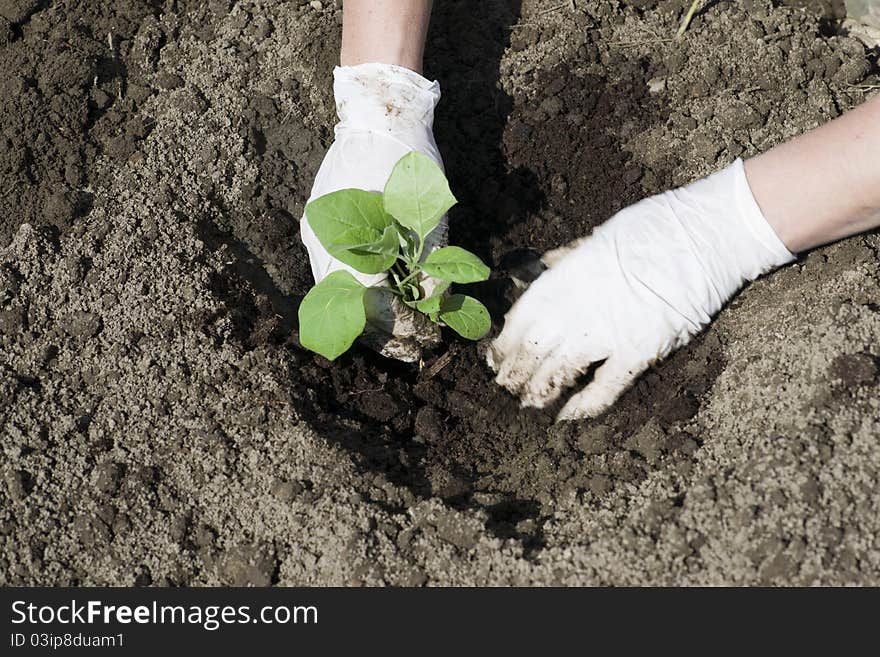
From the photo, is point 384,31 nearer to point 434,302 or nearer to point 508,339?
point 434,302

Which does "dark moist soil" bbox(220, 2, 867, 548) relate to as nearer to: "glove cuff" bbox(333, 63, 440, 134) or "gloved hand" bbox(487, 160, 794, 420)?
"gloved hand" bbox(487, 160, 794, 420)

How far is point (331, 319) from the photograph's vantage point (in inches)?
82.1

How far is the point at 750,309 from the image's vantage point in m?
2.42

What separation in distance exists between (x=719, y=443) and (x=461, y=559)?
29.0 inches

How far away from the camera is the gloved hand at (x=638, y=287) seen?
231 centimetres

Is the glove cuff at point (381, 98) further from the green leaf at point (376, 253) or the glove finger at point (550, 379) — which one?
the glove finger at point (550, 379)

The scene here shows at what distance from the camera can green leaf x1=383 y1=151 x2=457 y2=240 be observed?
211 cm

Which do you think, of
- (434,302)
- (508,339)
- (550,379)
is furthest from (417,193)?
(550,379)

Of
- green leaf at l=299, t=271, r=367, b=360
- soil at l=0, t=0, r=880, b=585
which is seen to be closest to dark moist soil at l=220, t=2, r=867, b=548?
soil at l=0, t=0, r=880, b=585

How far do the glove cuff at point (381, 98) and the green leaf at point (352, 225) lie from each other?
0.46 meters

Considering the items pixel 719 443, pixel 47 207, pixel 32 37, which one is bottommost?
pixel 719 443

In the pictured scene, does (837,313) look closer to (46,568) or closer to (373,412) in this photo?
(373,412)

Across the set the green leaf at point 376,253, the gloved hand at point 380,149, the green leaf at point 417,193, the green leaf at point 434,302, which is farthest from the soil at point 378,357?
the green leaf at point 417,193

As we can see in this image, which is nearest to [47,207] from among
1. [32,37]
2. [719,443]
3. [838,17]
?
[32,37]
